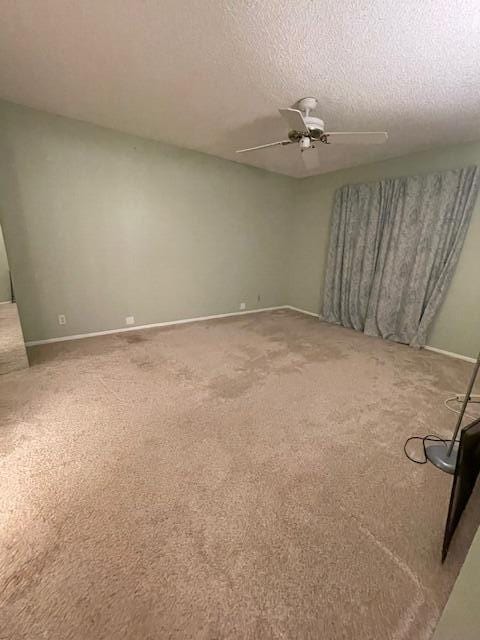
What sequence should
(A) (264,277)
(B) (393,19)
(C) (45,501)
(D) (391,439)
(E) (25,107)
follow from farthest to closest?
(A) (264,277) → (E) (25,107) → (D) (391,439) → (B) (393,19) → (C) (45,501)

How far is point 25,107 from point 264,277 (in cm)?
364

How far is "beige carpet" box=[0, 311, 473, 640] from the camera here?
88 centimetres

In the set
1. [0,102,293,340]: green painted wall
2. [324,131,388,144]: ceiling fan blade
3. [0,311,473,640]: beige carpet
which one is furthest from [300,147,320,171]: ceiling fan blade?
[0,311,473,640]: beige carpet

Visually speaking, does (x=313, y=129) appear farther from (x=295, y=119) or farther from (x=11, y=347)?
(x=11, y=347)

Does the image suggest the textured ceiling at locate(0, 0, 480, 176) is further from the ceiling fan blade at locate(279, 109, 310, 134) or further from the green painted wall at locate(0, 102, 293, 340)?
the green painted wall at locate(0, 102, 293, 340)

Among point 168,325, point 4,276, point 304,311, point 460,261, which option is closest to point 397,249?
point 460,261

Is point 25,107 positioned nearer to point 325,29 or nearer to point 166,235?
point 166,235

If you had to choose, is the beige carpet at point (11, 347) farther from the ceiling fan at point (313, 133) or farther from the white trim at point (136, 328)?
the ceiling fan at point (313, 133)

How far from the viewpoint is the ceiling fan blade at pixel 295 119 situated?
1751mm

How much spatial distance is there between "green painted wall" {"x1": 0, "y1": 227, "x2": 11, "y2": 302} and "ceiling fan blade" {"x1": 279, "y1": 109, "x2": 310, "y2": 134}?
2.82 m

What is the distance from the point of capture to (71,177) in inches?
110

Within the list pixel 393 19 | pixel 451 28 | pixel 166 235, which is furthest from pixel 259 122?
pixel 166 235

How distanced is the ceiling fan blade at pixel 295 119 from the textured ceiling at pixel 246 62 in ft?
0.93

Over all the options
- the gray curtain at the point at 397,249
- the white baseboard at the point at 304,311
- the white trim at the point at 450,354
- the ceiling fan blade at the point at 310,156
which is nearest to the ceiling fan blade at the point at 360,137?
the ceiling fan blade at the point at 310,156
